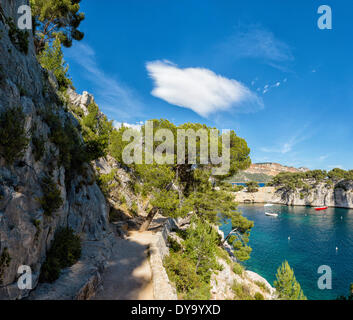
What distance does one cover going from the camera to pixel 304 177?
3607 inches

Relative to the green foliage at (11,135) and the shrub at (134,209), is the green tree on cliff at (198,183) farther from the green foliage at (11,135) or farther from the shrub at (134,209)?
the green foliage at (11,135)

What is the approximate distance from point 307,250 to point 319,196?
205ft

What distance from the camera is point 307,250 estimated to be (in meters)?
36.4

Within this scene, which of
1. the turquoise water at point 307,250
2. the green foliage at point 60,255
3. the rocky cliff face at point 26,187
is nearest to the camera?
the rocky cliff face at point 26,187

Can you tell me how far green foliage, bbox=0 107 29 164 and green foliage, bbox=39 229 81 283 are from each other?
16.2 feet

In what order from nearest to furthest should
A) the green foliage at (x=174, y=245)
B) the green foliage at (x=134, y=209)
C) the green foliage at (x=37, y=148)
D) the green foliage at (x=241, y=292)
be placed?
the green foliage at (x=37, y=148) < the green foliage at (x=241, y=292) < the green foliage at (x=174, y=245) < the green foliage at (x=134, y=209)

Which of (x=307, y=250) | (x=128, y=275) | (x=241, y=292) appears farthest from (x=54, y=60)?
(x=307, y=250)

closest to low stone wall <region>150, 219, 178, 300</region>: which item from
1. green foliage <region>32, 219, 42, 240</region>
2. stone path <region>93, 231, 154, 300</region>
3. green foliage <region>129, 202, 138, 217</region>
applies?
stone path <region>93, 231, 154, 300</region>

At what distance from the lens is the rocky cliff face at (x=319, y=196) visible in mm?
78750

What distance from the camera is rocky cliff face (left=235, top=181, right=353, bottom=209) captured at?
258ft

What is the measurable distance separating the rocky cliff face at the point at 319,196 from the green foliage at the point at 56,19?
233ft

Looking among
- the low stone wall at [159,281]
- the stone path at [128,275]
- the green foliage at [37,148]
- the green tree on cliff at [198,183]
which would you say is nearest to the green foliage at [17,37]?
the green foliage at [37,148]

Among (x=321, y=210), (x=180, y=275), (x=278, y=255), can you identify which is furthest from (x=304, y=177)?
(x=180, y=275)
